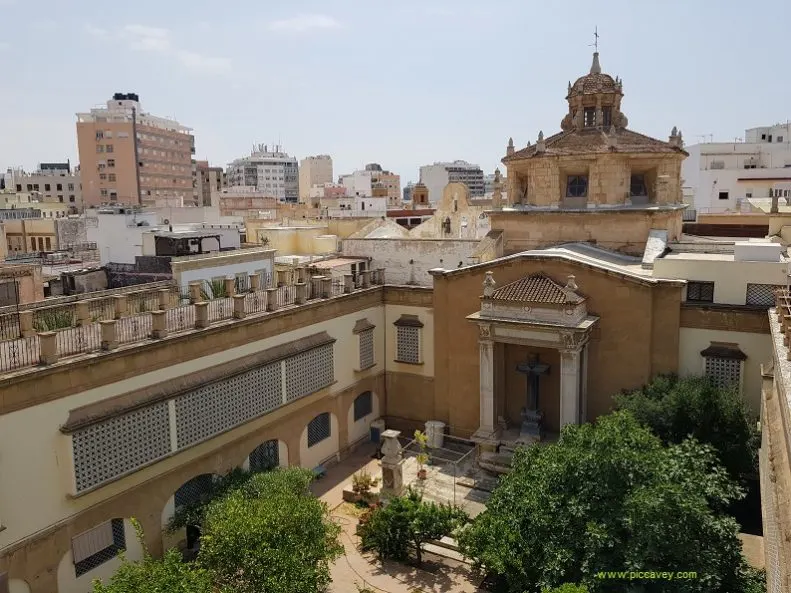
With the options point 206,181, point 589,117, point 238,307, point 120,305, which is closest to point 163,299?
point 120,305

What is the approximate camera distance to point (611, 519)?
13.4 metres

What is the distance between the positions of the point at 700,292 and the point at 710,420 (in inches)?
171

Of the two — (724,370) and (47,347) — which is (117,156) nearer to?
(47,347)

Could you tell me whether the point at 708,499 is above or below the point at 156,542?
above

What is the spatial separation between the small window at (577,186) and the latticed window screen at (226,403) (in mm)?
12981

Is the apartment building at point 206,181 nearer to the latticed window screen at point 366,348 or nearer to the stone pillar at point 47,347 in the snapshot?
the latticed window screen at point 366,348

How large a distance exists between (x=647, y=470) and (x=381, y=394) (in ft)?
42.5

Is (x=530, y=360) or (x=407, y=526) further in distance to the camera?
(x=530, y=360)

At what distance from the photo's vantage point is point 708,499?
14.2 metres

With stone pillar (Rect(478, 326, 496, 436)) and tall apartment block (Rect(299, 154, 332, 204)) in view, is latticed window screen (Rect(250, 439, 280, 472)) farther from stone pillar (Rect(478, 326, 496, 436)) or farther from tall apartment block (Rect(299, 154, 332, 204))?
tall apartment block (Rect(299, 154, 332, 204))

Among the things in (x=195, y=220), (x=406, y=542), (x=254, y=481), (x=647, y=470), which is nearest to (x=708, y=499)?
(x=647, y=470)

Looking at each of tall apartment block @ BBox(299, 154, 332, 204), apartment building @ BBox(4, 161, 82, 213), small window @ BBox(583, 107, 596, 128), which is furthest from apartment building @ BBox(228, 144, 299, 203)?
small window @ BBox(583, 107, 596, 128)

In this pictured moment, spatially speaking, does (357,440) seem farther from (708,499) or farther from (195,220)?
(195,220)

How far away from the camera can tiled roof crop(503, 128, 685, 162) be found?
78.1 ft
